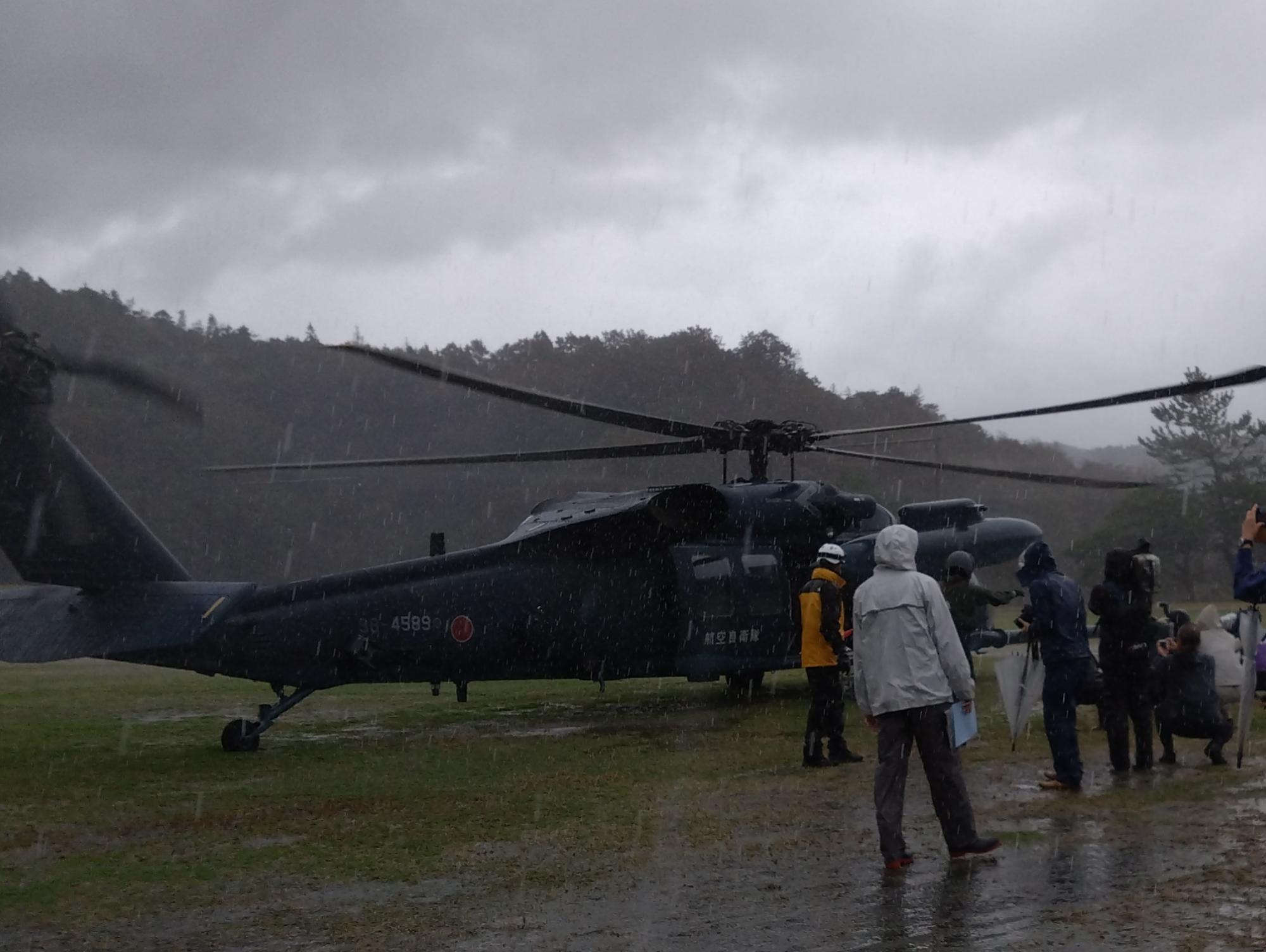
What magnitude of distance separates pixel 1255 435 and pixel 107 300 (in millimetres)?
43275

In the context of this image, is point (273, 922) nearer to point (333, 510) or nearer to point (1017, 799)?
point (1017, 799)

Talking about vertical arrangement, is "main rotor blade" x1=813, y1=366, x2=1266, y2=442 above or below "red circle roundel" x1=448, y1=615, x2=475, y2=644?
above

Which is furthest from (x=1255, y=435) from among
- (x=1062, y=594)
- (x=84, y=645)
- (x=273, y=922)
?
(x=273, y=922)

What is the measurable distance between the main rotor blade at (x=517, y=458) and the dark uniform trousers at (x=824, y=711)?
11.1 ft

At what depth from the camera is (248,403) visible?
4981cm

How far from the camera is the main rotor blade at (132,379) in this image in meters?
9.05

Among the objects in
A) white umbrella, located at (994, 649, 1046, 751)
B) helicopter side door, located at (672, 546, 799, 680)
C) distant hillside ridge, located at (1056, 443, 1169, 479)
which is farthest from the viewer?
distant hillside ridge, located at (1056, 443, 1169, 479)

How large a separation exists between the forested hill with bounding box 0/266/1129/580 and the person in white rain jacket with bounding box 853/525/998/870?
33.5 m

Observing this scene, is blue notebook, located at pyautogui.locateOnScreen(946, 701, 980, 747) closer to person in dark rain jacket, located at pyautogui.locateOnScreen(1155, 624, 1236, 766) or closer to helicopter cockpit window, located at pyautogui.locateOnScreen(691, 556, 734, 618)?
person in dark rain jacket, located at pyautogui.locateOnScreen(1155, 624, 1236, 766)

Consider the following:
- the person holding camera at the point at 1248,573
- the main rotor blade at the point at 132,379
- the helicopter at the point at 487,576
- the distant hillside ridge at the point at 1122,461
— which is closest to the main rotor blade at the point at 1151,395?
the helicopter at the point at 487,576

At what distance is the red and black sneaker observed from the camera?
564 centimetres

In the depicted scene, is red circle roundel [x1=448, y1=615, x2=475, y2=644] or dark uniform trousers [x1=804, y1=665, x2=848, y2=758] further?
red circle roundel [x1=448, y1=615, x2=475, y2=644]

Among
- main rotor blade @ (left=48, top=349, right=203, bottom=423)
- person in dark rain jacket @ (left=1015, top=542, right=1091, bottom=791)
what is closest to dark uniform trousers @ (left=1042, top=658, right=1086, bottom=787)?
person in dark rain jacket @ (left=1015, top=542, right=1091, bottom=791)

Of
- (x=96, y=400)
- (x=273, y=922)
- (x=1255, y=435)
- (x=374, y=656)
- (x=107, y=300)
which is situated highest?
(x=107, y=300)
